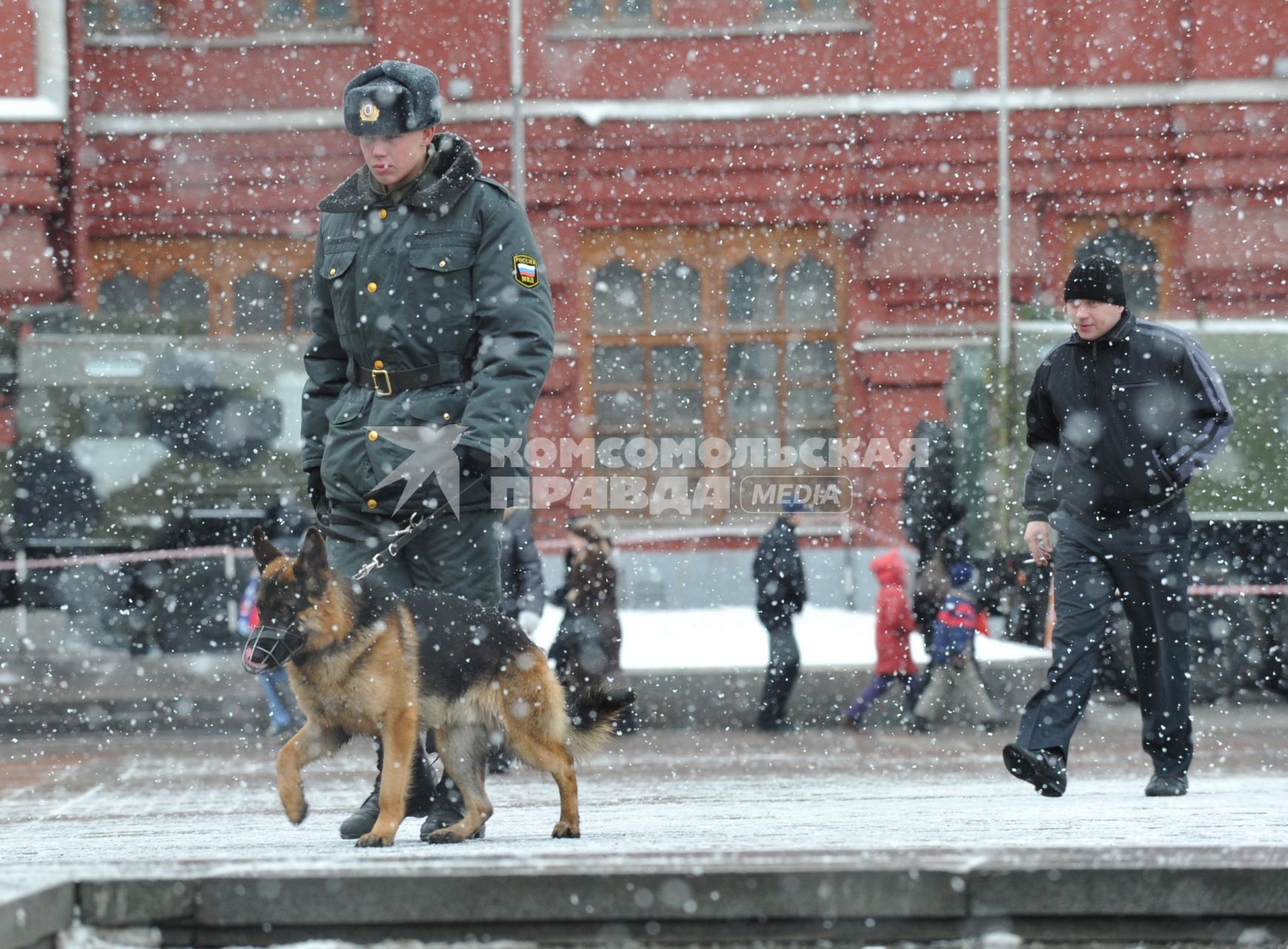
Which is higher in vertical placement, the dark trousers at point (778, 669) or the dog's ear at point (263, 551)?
the dog's ear at point (263, 551)

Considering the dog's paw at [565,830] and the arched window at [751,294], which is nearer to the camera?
the dog's paw at [565,830]

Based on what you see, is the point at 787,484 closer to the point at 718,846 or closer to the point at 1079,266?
the point at 1079,266

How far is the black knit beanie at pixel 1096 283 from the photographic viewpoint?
22.7 feet

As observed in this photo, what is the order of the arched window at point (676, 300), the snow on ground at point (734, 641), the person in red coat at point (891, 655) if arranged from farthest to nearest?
the arched window at point (676, 300), the snow on ground at point (734, 641), the person in red coat at point (891, 655)

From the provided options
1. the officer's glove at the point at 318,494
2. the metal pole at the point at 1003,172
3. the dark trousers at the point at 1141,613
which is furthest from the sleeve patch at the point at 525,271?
the metal pole at the point at 1003,172

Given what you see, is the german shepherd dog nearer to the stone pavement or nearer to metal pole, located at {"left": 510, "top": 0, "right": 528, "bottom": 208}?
the stone pavement

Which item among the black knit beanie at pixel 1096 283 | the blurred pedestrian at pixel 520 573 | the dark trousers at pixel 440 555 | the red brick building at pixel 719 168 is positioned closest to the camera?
the dark trousers at pixel 440 555

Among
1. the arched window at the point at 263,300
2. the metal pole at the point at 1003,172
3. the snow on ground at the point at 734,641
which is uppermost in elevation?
the metal pole at the point at 1003,172

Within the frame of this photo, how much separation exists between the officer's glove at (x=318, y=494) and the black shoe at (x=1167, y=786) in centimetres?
325

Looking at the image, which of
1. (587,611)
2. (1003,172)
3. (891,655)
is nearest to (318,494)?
(587,611)

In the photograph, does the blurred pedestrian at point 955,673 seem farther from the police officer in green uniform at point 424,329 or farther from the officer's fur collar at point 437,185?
the officer's fur collar at point 437,185

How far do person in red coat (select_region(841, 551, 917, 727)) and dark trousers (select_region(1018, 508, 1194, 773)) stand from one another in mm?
6084

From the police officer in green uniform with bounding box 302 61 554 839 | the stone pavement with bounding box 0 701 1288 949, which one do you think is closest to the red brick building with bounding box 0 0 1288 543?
the stone pavement with bounding box 0 701 1288 949

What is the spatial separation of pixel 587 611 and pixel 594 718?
22.5ft
